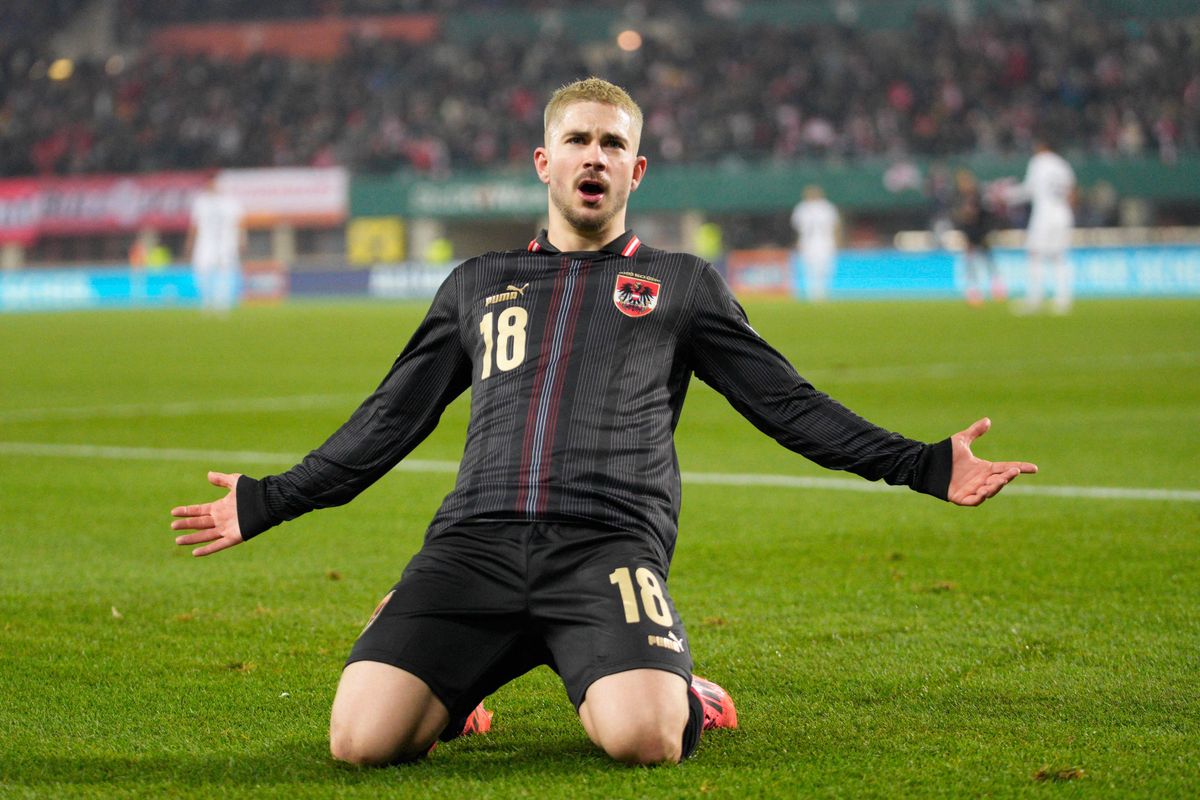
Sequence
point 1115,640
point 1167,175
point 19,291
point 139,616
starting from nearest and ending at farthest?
point 1115,640 < point 139,616 < point 1167,175 < point 19,291

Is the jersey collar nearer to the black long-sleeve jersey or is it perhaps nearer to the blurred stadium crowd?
the black long-sleeve jersey

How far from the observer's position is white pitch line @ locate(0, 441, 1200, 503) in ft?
24.0

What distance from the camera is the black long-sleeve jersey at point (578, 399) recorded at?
365cm

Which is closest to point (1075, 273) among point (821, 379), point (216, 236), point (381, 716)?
point (216, 236)

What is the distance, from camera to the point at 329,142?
145 feet

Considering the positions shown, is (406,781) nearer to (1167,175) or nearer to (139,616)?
(139,616)

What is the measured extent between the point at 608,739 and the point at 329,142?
42.2 meters

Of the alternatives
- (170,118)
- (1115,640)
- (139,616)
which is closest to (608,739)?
(1115,640)

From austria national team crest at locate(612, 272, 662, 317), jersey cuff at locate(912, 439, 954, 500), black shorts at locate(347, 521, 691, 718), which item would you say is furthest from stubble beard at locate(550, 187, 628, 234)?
jersey cuff at locate(912, 439, 954, 500)

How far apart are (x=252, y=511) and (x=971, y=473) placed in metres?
1.63

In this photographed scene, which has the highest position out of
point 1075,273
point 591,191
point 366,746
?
point 1075,273

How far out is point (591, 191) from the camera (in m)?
3.78

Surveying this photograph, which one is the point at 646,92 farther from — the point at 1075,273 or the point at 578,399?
the point at 578,399

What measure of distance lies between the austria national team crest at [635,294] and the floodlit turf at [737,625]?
0.97m
